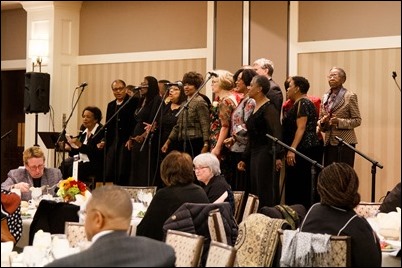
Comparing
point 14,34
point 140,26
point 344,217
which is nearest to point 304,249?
point 344,217

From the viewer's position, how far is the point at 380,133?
8.14 meters

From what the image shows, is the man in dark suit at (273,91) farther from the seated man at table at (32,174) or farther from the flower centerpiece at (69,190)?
the flower centerpiece at (69,190)

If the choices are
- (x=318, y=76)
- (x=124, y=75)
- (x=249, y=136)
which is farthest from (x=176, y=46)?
(x=249, y=136)

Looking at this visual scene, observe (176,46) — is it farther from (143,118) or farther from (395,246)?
(395,246)

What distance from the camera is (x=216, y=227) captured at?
12.8 ft

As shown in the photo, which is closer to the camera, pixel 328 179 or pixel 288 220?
pixel 328 179

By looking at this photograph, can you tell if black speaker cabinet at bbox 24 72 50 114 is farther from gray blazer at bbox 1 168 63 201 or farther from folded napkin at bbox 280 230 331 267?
folded napkin at bbox 280 230 331 267

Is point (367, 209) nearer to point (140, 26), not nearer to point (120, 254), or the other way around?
point (120, 254)

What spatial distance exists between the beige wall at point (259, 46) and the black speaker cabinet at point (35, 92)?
1.09m

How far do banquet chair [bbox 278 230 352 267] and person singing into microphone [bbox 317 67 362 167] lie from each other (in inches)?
139

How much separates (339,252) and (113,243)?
1231mm

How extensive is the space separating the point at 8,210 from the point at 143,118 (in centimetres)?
407

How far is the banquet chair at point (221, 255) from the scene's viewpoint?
2.85 m

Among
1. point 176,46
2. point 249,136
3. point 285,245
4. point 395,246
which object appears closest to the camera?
point 285,245
